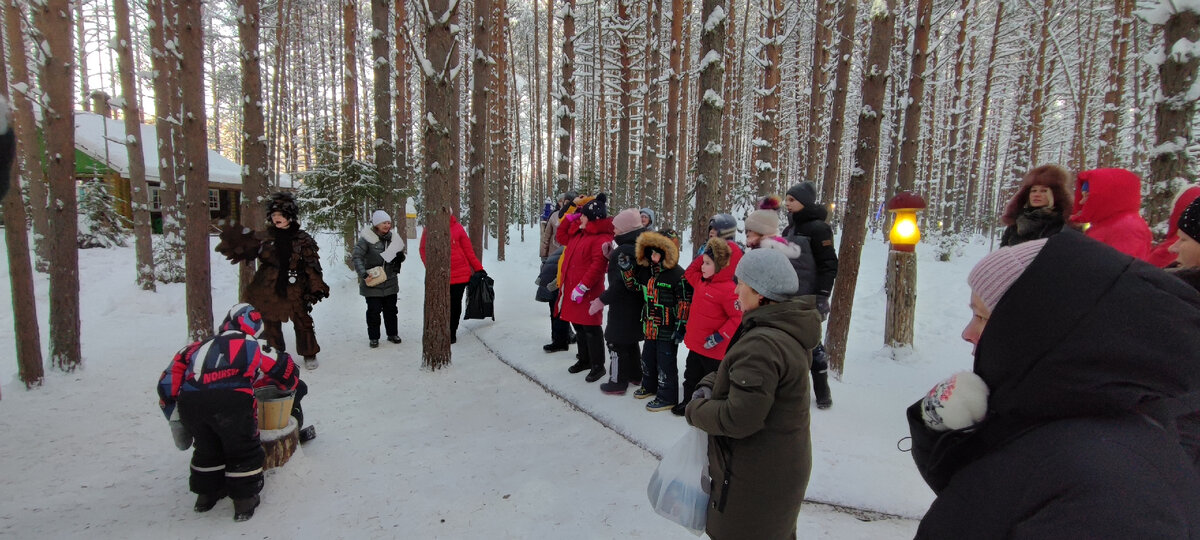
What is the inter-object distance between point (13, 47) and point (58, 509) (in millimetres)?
8009

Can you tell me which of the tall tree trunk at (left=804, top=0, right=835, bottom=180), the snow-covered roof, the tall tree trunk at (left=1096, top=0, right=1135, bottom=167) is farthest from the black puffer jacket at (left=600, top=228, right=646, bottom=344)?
the snow-covered roof

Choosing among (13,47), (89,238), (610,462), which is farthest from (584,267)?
(89,238)

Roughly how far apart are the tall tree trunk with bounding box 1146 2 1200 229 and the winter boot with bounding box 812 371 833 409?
3192 millimetres

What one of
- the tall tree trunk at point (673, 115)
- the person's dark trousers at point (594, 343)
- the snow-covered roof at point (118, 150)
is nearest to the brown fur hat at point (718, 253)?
the person's dark trousers at point (594, 343)

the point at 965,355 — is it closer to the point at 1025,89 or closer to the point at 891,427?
the point at 891,427

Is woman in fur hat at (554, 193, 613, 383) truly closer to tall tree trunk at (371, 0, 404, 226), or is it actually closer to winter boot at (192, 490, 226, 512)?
winter boot at (192, 490, 226, 512)

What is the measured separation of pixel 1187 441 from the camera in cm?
128

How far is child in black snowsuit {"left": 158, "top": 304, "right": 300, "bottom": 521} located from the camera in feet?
10.7

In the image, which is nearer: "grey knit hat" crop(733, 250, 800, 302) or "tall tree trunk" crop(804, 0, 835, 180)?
"grey knit hat" crop(733, 250, 800, 302)

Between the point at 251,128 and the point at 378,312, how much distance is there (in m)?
3.24

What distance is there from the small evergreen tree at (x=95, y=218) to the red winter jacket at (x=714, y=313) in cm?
1633

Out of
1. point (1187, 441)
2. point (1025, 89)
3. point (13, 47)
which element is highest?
point (1025, 89)

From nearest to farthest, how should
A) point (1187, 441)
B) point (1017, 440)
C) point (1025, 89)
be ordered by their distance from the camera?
1. point (1017, 440)
2. point (1187, 441)
3. point (1025, 89)

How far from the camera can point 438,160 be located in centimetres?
605
